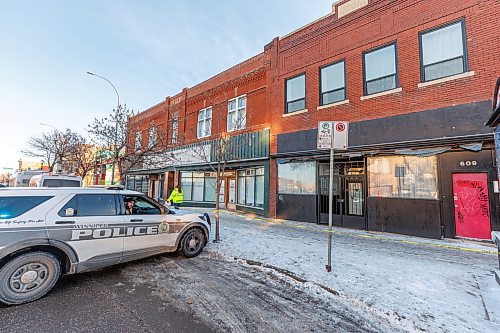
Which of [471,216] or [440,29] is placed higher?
[440,29]

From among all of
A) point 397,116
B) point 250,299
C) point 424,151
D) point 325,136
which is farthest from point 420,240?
point 250,299

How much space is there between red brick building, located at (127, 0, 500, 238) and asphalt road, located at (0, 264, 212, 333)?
8960 millimetres

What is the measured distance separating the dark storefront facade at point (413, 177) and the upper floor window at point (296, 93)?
1.80 meters

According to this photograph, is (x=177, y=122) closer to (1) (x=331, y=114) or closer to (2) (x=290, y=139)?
(2) (x=290, y=139)

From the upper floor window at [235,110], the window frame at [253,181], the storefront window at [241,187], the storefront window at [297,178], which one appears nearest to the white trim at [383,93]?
the storefront window at [297,178]

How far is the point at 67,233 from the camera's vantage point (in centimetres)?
442

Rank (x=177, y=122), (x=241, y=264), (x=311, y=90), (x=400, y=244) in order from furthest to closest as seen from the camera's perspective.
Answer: (x=177, y=122)
(x=311, y=90)
(x=400, y=244)
(x=241, y=264)

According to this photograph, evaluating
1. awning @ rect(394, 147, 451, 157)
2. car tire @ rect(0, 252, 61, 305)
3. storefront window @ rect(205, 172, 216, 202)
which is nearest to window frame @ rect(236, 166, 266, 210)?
storefront window @ rect(205, 172, 216, 202)

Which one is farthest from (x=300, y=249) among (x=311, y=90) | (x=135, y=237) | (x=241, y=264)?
(x=311, y=90)

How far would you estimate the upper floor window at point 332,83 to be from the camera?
38.8ft

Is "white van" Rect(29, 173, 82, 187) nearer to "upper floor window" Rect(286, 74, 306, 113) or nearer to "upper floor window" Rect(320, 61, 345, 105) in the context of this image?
"upper floor window" Rect(286, 74, 306, 113)

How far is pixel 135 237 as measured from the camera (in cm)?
531

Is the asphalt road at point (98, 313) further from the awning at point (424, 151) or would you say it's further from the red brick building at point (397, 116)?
the awning at point (424, 151)

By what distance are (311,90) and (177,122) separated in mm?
13375
